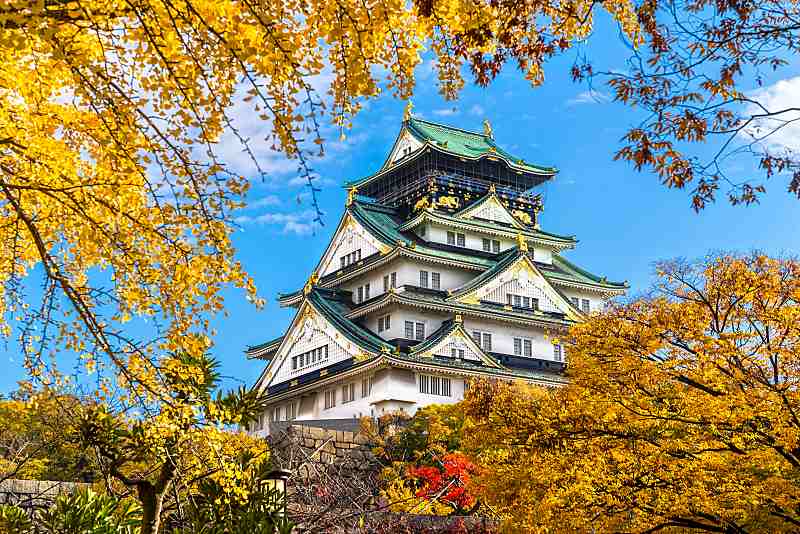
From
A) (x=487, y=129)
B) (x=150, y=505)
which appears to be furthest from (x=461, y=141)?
(x=150, y=505)

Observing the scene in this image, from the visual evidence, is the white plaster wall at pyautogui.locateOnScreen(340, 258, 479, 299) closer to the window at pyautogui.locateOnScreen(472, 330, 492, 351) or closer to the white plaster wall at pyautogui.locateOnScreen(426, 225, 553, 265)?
the white plaster wall at pyautogui.locateOnScreen(426, 225, 553, 265)

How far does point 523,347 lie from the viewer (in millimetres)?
40906

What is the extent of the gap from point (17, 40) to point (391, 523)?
384 inches

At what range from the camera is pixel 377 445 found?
25.1 metres

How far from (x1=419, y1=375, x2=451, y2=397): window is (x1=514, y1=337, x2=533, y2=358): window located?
5.58 meters

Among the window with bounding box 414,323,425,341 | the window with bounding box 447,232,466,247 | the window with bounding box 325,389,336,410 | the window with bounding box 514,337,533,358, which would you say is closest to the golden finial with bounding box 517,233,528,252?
the window with bounding box 447,232,466,247

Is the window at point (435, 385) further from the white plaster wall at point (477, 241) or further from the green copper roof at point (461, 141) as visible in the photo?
the green copper roof at point (461, 141)

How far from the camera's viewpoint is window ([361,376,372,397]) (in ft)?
119

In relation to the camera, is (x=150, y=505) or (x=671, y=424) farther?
(x=671, y=424)

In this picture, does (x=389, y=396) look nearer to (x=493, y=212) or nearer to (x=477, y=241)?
(x=477, y=241)

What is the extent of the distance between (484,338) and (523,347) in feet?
7.52

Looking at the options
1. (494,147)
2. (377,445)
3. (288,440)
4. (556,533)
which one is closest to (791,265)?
(556,533)

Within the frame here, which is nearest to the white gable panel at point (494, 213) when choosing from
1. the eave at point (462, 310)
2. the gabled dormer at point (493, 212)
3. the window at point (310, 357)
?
the gabled dormer at point (493, 212)

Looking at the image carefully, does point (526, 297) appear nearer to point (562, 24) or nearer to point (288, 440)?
point (288, 440)
